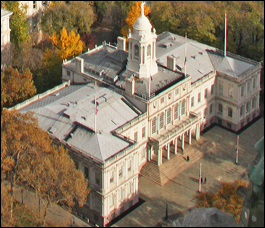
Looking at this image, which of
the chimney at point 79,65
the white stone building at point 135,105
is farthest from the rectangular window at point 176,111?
the chimney at point 79,65

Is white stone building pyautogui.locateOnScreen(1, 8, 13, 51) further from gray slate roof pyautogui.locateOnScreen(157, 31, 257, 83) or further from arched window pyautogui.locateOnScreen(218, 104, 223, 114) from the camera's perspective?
arched window pyautogui.locateOnScreen(218, 104, 223, 114)

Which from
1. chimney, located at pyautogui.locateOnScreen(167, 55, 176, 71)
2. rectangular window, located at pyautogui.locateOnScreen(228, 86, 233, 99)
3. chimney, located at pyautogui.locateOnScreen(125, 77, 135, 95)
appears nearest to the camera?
chimney, located at pyautogui.locateOnScreen(125, 77, 135, 95)

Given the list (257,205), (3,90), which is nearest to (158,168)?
(3,90)

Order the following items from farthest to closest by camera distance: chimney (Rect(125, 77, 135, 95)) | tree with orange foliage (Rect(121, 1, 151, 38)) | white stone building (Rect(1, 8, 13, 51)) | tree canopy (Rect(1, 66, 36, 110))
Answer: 1. tree with orange foliage (Rect(121, 1, 151, 38))
2. white stone building (Rect(1, 8, 13, 51))
3. tree canopy (Rect(1, 66, 36, 110))
4. chimney (Rect(125, 77, 135, 95))

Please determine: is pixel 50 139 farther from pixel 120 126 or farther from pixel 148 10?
pixel 148 10

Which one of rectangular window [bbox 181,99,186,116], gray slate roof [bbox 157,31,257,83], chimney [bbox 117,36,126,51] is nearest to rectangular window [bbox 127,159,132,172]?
rectangular window [bbox 181,99,186,116]

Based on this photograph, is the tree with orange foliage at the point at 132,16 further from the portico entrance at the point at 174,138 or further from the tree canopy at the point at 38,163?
the tree canopy at the point at 38,163
